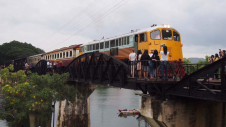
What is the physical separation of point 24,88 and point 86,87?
12724mm

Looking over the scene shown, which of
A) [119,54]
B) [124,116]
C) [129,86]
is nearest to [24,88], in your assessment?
[119,54]

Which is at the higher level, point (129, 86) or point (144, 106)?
point (129, 86)

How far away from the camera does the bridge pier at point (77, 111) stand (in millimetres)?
34812

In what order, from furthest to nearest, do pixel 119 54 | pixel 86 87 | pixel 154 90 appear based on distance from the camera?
pixel 86 87, pixel 119 54, pixel 154 90

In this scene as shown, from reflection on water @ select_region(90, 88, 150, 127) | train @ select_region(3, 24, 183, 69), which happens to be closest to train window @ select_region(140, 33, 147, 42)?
train @ select_region(3, 24, 183, 69)

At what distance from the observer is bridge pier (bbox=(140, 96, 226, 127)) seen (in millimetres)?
12961

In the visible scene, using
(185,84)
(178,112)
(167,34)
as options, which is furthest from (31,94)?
(185,84)

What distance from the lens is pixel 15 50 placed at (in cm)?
12200

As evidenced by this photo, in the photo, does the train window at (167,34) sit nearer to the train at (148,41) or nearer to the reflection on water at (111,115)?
the train at (148,41)

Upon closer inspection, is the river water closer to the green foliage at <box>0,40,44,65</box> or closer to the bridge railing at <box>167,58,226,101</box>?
the bridge railing at <box>167,58,226,101</box>

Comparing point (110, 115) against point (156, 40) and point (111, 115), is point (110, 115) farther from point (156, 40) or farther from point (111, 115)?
point (156, 40)

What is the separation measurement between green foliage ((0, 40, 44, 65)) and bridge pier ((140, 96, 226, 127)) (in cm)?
11296

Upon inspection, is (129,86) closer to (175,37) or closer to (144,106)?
(144,106)

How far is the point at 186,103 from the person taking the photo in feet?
43.4
